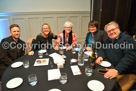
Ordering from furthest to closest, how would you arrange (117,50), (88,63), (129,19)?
1. (129,19)
2. (117,50)
3. (88,63)

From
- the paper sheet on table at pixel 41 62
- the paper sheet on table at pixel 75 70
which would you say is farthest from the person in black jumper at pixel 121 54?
the paper sheet on table at pixel 41 62

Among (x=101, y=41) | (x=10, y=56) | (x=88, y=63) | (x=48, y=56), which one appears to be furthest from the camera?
(x=101, y=41)

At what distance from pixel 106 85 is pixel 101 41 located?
152cm

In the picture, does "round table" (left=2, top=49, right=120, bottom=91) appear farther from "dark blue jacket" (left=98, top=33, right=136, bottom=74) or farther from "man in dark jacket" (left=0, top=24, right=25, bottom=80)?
"man in dark jacket" (left=0, top=24, right=25, bottom=80)

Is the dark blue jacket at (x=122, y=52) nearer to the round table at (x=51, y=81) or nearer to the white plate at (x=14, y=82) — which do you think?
the round table at (x=51, y=81)

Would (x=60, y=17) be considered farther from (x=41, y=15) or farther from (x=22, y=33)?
(x=22, y=33)

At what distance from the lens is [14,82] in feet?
3.37

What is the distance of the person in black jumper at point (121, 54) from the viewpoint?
133cm

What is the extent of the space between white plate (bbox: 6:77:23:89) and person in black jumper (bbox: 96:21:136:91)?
1.00 metres

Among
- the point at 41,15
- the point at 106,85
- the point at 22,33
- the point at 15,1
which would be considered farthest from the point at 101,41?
the point at 15,1

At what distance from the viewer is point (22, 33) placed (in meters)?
3.81

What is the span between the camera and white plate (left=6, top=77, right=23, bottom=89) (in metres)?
0.98

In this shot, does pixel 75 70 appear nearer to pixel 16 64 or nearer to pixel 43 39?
pixel 16 64

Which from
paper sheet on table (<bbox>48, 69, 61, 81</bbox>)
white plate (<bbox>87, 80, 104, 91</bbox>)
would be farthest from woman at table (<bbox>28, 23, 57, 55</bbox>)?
white plate (<bbox>87, 80, 104, 91</bbox>)
